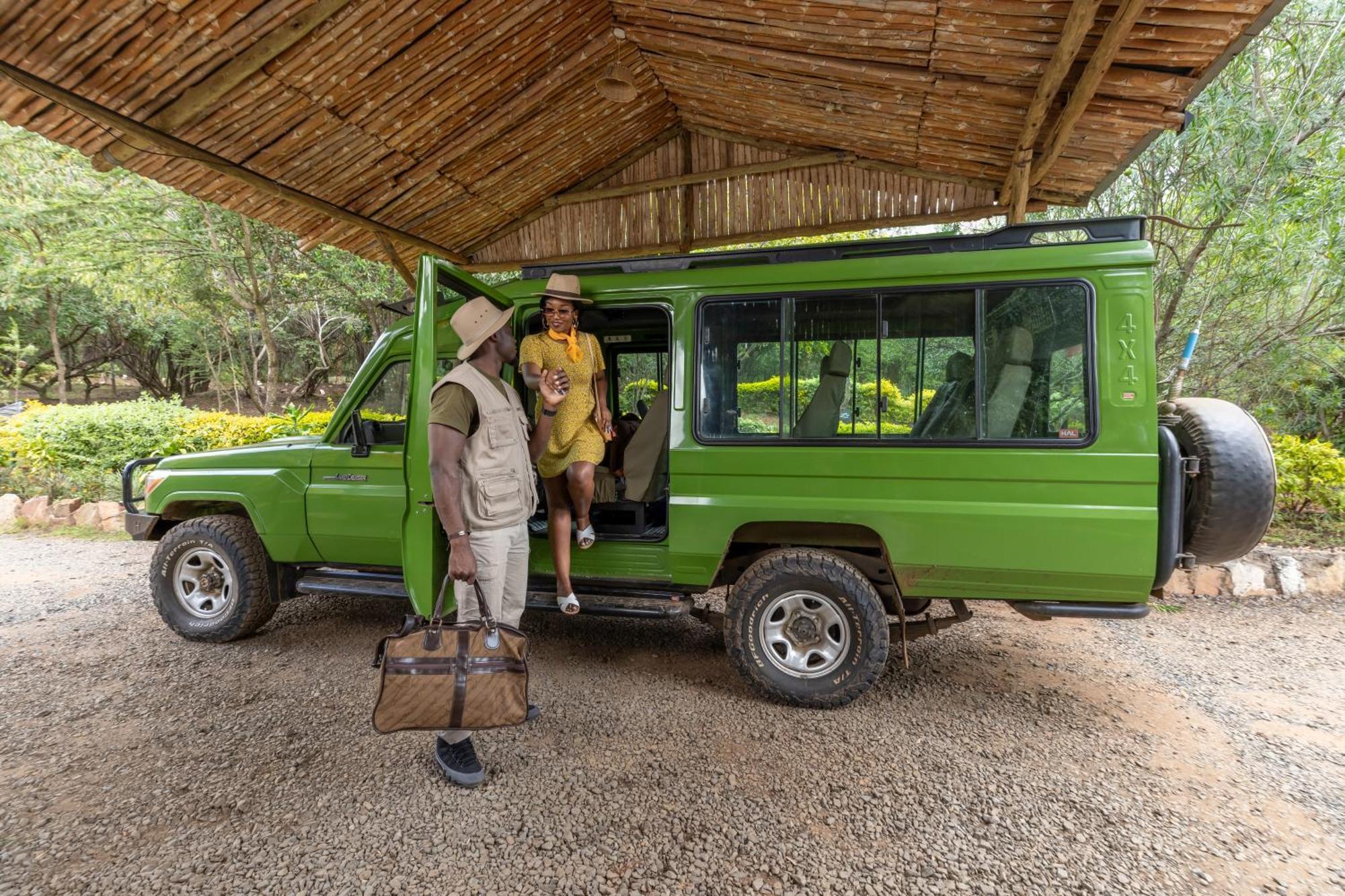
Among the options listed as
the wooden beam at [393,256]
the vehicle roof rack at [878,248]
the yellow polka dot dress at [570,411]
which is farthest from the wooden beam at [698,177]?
the yellow polka dot dress at [570,411]

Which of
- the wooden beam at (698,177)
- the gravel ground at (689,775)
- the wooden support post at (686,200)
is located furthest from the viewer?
the wooden support post at (686,200)

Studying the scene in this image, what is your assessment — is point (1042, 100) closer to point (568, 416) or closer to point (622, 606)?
point (568, 416)

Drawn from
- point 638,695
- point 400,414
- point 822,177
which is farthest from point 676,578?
point 822,177

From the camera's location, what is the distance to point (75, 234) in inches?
416

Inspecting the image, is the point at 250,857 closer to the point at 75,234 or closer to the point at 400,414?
the point at 400,414

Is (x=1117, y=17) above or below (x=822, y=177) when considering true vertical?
below

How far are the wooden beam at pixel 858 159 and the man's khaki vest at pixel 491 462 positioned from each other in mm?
4230

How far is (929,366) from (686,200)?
3909 mm

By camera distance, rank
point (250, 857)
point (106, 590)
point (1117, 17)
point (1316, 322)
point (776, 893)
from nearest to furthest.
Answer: point (776, 893) < point (250, 857) < point (1117, 17) < point (106, 590) < point (1316, 322)

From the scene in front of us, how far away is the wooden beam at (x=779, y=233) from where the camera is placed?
5352 millimetres

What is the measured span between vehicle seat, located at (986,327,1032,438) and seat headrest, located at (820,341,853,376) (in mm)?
707

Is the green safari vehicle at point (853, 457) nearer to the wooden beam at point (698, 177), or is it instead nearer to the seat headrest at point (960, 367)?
the seat headrest at point (960, 367)

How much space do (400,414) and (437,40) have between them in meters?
2.51

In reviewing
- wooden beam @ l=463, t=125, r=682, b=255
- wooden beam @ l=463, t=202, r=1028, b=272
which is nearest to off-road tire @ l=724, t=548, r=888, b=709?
wooden beam @ l=463, t=202, r=1028, b=272
